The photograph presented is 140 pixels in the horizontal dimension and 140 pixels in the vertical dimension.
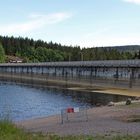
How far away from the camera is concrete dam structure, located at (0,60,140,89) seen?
317 ft

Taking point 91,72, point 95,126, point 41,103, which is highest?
point 95,126

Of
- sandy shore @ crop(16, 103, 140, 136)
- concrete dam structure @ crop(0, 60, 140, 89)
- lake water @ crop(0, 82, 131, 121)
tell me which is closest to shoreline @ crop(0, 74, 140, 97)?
concrete dam structure @ crop(0, 60, 140, 89)

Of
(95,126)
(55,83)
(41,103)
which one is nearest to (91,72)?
(55,83)

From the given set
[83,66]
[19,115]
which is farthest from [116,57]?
[19,115]

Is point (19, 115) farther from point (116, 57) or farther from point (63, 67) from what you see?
point (116, 57)

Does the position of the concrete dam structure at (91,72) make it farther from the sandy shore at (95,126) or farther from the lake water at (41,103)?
the sandy shore at (95,126)

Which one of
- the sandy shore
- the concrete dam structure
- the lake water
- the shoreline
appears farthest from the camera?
the shoreline

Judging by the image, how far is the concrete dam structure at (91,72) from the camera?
96.6 metres

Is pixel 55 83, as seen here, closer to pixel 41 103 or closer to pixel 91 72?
pixel 91 72

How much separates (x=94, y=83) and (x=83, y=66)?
8.43m

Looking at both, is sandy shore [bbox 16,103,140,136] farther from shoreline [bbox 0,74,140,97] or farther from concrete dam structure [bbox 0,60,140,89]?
shoreline [bbox 0,74,140,97]

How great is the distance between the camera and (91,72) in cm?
11875

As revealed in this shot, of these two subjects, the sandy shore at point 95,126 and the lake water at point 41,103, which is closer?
the sandy shore at point 95,126

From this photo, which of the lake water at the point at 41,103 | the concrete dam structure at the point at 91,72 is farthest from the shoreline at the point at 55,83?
the lake water at the point at 41,103
